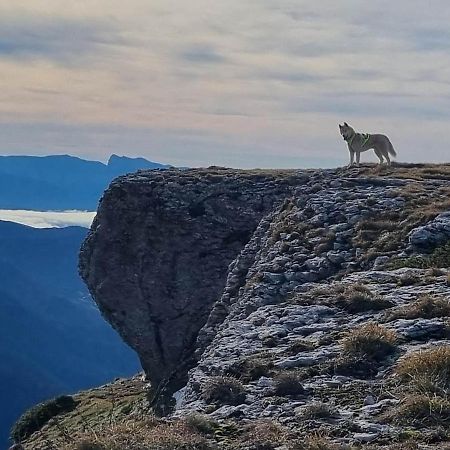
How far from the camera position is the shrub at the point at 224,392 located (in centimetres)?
1186

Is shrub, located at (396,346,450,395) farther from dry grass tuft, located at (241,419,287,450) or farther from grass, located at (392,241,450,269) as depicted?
grass, located at (392,241,450,269)

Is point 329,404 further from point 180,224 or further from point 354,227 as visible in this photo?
point 180,224

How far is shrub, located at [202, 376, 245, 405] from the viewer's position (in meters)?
11.9

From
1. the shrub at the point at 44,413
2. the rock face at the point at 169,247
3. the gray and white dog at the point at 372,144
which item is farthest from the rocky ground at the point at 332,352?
the shrub at the point at 44,413

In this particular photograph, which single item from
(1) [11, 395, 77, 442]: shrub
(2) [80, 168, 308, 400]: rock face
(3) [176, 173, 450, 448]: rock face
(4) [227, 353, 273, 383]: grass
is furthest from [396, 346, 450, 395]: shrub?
(1) [11, 395, 77, 442]: shrub

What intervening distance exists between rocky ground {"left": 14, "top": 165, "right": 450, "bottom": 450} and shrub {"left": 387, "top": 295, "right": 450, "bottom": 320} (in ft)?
0.09

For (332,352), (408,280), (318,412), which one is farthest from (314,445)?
(408,280)

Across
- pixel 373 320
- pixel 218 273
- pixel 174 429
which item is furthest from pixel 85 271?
pixel 174 429

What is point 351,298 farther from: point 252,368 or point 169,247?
point 169,247

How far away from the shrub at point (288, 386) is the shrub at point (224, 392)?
59cm

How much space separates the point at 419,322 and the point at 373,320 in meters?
1.00

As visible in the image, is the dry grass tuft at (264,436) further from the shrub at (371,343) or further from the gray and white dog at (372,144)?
the gray and white dog at (372,144)

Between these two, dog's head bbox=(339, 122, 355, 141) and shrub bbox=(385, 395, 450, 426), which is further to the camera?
dog's head bbox=(339, 122, 355, 141)

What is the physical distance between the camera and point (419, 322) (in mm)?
13844
